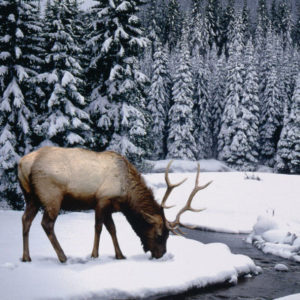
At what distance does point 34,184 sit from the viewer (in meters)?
6.82

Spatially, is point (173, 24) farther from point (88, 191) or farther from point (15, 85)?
point (88, 191)

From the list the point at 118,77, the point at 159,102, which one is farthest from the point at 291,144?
the point at 118,77

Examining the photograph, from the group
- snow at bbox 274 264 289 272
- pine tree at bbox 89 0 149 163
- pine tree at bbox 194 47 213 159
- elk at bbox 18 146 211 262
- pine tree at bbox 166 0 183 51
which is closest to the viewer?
elk at bbox 18 146 211 262

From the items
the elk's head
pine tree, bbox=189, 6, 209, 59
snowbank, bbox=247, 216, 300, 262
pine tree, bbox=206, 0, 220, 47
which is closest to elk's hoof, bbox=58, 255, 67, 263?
the elk's head

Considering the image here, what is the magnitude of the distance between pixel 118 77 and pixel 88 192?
10052 mm

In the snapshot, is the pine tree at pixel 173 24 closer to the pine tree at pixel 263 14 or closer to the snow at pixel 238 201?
the pine tree at pixel 263 14

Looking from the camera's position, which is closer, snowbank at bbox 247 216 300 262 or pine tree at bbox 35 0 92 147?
snowbank at bbox 247 216 300 262

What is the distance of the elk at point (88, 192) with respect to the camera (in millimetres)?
6844

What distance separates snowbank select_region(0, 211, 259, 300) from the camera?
6.05 meters

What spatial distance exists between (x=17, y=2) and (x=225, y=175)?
44.7ft

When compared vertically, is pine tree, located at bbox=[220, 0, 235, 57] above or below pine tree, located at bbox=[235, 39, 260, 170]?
above

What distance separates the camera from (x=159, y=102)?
133ft

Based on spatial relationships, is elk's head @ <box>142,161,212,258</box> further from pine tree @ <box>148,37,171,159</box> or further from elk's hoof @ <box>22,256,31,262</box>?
pine tree @ <box>148,37,171,159</box>

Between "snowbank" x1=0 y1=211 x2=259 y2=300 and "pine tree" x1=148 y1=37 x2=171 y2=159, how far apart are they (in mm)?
30257
